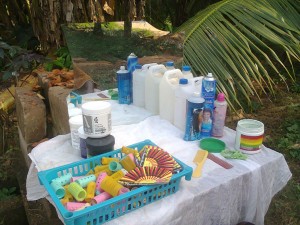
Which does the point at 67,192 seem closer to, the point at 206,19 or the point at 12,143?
the point at 206,19

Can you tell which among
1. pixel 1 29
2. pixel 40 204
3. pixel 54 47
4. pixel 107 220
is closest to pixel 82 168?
pixel 107 220

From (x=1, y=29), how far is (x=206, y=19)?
93.6 inches

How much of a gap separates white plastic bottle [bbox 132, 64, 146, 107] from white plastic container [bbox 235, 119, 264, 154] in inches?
22.0

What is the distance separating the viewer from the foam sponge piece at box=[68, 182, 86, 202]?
3.14 feet

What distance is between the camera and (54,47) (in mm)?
3057

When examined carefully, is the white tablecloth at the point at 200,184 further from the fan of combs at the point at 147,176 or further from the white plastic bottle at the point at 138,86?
the white plastic bottle at the point at 138,86

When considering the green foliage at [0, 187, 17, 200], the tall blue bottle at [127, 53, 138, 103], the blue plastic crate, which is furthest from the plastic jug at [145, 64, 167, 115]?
the green foliage at [0, 187, 17, 200]

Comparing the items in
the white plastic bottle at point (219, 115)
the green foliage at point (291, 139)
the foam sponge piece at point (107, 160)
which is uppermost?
the white plastic bottle at point (219, 115)

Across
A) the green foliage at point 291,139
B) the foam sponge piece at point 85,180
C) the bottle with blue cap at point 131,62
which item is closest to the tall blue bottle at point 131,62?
the bottle with blue cap at point 131,62

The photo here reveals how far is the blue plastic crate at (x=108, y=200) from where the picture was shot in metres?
0.89

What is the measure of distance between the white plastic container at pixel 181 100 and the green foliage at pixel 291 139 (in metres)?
1.47

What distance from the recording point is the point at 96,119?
3.76ft

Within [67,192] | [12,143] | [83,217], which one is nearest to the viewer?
[83,217]

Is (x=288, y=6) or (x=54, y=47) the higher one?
(x=288, y=6)
